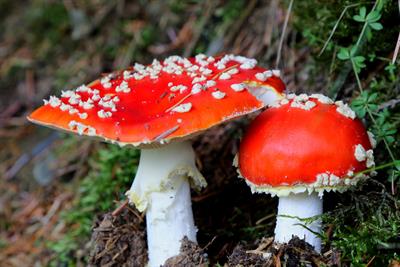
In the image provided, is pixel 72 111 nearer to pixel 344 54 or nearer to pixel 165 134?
pixel 165 134

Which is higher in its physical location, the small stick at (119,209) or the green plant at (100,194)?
the small stick at (119,209)

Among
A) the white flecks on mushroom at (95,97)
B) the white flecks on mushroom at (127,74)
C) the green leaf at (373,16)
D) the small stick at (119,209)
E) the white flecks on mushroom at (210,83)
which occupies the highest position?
the green leaf at (373,16)

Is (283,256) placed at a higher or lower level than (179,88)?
lower

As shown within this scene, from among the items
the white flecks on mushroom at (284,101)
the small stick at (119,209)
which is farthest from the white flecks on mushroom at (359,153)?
the small stick at (119,209)

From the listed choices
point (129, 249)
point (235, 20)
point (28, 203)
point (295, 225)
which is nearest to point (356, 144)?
point (295, 225)

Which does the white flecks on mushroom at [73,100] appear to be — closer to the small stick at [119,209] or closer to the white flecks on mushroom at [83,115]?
the white flecks on mushroom at [83,115]

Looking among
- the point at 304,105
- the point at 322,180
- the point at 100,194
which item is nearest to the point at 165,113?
the point at 304,105

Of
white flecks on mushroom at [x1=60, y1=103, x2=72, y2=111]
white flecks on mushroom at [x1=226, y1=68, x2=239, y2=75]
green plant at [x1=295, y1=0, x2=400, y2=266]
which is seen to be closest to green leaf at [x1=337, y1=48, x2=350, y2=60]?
green plant at [x1=295, y1=0, x2=400, y2=266]
